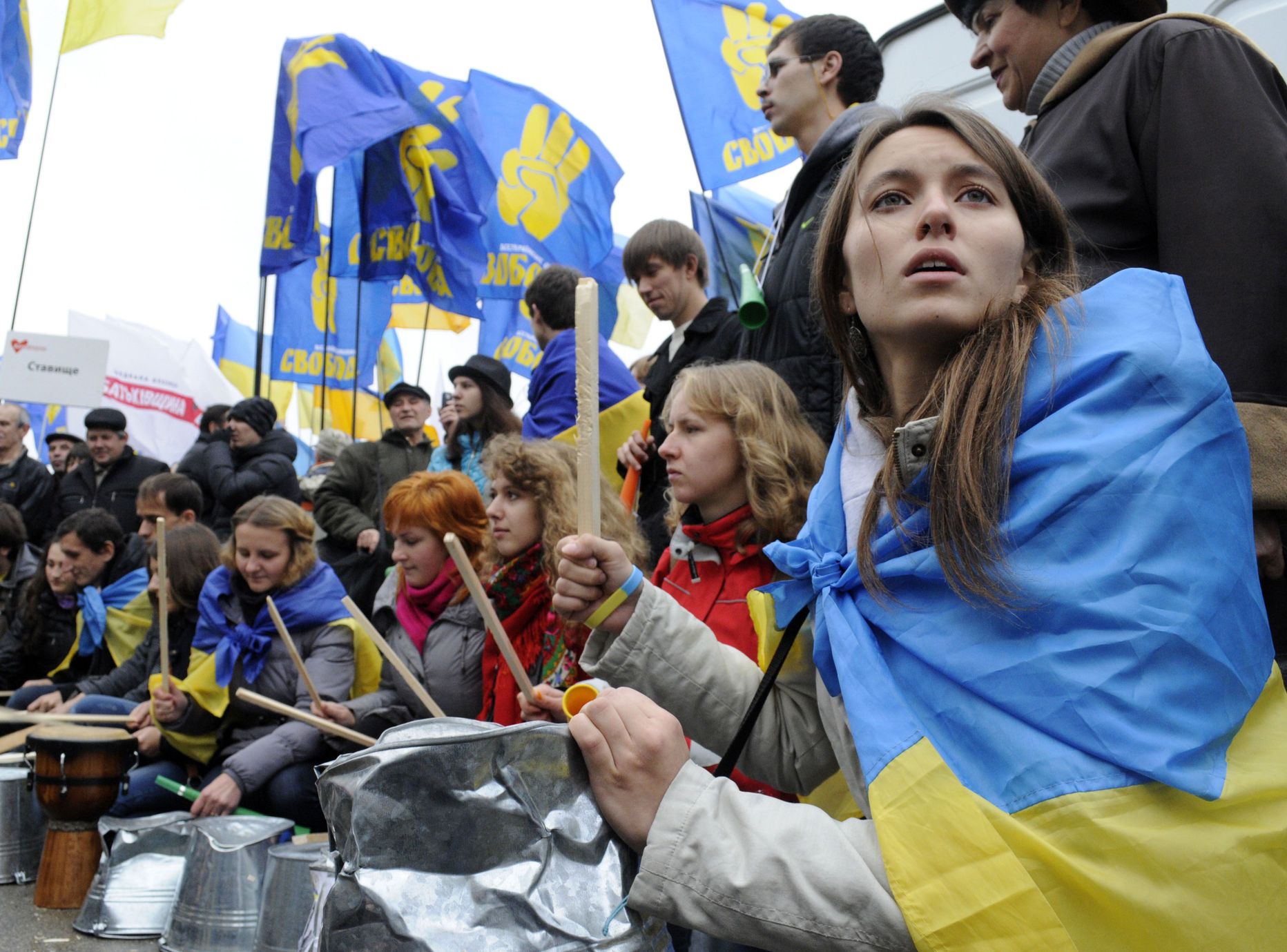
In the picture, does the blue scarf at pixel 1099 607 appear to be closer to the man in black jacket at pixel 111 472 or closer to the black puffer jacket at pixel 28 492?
the man in black jacket at pixel 111 472

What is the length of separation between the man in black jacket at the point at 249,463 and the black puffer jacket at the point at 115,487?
113 cm

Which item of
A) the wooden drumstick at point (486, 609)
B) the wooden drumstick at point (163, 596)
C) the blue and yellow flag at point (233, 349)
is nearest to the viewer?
the wooden drumstick at point (486, 609)

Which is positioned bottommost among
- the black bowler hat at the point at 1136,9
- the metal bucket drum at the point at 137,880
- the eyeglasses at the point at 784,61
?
the metal bucket drum at the point at 137,880

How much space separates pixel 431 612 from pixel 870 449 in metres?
3.04

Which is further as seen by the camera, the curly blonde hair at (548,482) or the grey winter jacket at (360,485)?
the grey winter jacket at (360,485)

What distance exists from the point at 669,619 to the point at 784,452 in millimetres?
1382

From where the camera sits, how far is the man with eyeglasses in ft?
9.79

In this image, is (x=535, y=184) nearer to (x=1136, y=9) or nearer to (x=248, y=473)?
(x=248, y=473)

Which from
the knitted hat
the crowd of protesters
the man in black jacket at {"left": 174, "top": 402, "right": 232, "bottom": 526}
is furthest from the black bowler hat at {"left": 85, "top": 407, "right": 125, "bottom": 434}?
the crowd of protesters

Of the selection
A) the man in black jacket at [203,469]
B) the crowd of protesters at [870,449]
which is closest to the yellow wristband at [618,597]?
the crowd of protesters at [870,449]

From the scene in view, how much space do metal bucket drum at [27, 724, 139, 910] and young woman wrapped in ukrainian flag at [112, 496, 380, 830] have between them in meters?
0.41

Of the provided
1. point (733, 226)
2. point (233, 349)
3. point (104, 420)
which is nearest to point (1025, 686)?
point (104, 420)

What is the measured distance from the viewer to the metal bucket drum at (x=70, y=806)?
3.92 m

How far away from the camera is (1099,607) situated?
104 cm
